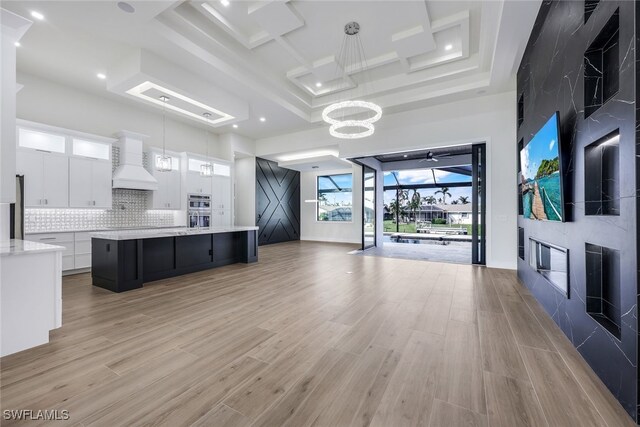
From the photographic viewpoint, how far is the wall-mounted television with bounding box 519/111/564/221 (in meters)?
2.59

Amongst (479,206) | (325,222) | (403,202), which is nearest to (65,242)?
(325,222)

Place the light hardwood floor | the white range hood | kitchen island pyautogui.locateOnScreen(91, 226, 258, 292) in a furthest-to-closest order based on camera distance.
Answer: the white range hood → kitchen island pyautogui.locateOnScreen(91, 226, 258, 292) → the light hardwood floor

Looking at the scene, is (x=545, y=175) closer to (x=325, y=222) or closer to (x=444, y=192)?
(x=325, y=222)

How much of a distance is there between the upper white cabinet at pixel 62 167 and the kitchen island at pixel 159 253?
4.04 feet

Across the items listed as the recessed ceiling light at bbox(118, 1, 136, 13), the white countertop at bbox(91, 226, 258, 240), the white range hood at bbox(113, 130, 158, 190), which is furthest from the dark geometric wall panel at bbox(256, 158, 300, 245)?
the recessed ceiling light at bbox(118, 1, 136, 13)

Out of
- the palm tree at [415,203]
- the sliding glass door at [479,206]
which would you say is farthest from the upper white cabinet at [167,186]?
→ the palm tree at [415,203]

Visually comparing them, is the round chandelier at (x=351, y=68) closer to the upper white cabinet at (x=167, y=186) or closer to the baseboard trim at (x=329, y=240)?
the upper white cabinet at (x=167, y=186)

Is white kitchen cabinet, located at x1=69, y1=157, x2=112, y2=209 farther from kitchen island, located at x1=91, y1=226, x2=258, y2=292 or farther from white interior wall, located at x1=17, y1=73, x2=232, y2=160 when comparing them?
kitchen island, located at x1=91, y1=226, x2=258, y2=292

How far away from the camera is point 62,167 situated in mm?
4996

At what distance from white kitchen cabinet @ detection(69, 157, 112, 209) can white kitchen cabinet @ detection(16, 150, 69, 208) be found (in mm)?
103

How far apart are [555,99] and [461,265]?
3.98 meters

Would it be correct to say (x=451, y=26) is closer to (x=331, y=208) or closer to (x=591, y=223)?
(x=591, y=223)

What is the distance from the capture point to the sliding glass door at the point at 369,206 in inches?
349

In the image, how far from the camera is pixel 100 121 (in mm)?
5980
